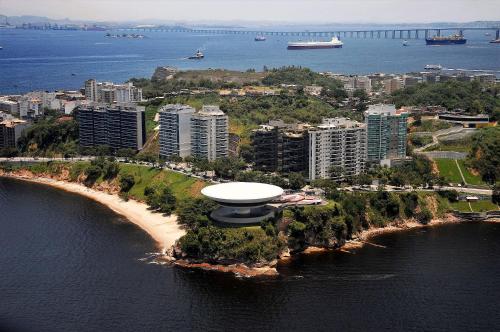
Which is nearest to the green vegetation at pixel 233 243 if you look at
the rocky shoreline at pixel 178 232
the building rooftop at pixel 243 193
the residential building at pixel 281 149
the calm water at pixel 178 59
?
the rocky shoreline at pixel 178 232

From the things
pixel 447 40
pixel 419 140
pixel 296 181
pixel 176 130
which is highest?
pixel 447 40

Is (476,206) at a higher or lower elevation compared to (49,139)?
lower

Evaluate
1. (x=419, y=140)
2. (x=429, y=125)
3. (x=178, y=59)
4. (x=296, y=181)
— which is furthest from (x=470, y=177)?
(x=178, y=59)

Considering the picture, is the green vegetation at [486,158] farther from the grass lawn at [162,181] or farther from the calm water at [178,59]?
the calm water at [178,59]

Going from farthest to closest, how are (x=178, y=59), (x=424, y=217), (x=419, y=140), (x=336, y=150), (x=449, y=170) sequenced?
(x=178, y=59), (x=419, y=140), (x=449, y=170), (x=336, y=150), (x=424, y=217)

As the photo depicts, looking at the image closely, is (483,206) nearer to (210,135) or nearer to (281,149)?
(281,149)

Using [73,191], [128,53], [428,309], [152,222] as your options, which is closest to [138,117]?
[73,191]

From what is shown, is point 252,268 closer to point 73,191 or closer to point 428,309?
point 428,309
